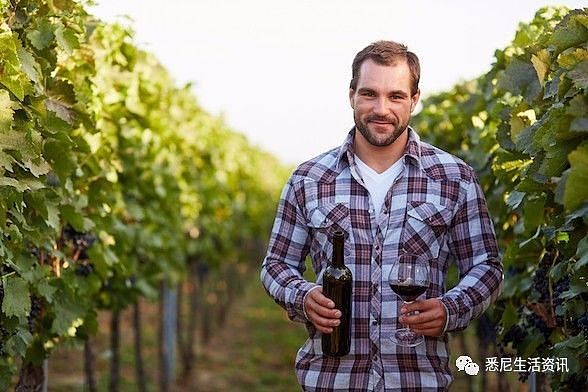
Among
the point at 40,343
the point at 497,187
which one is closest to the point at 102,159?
the point at 40,343

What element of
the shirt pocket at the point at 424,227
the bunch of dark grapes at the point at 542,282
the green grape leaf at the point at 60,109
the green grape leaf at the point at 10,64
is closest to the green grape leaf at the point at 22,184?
the green grape leaf at the point at 10,64

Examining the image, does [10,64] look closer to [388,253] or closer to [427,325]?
[388,253]

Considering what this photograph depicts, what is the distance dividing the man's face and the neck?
0.10m

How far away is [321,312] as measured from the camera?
9.66 feet

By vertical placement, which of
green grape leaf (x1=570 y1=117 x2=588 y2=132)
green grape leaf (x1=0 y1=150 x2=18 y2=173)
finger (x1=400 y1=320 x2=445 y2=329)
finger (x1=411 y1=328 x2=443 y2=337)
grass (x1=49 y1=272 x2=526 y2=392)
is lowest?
grass (x1=49 y1=272 x2=526 y2=392)

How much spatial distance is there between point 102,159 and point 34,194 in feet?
4.18

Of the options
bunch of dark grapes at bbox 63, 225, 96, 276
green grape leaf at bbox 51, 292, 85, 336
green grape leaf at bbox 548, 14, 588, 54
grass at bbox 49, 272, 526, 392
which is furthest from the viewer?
grass at bbox 49, 272, 526, 392

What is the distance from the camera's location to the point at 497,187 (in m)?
4.57

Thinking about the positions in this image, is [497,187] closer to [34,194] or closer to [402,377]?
[402,377]

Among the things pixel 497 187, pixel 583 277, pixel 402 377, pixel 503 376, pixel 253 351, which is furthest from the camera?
pixel 253 351

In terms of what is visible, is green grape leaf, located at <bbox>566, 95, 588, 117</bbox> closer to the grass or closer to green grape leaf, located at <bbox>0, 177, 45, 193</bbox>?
green grape leaf, located at <bbox>0, 177, 45, 193</bbox>

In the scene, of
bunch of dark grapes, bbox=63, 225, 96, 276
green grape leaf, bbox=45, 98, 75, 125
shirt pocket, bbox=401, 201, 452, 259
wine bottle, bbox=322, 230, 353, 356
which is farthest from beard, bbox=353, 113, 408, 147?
bunch of dark grapes, bbox=63, 225, 96, 276

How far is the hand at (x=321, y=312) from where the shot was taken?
294 cm

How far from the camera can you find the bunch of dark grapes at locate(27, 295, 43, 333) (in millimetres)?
3830
